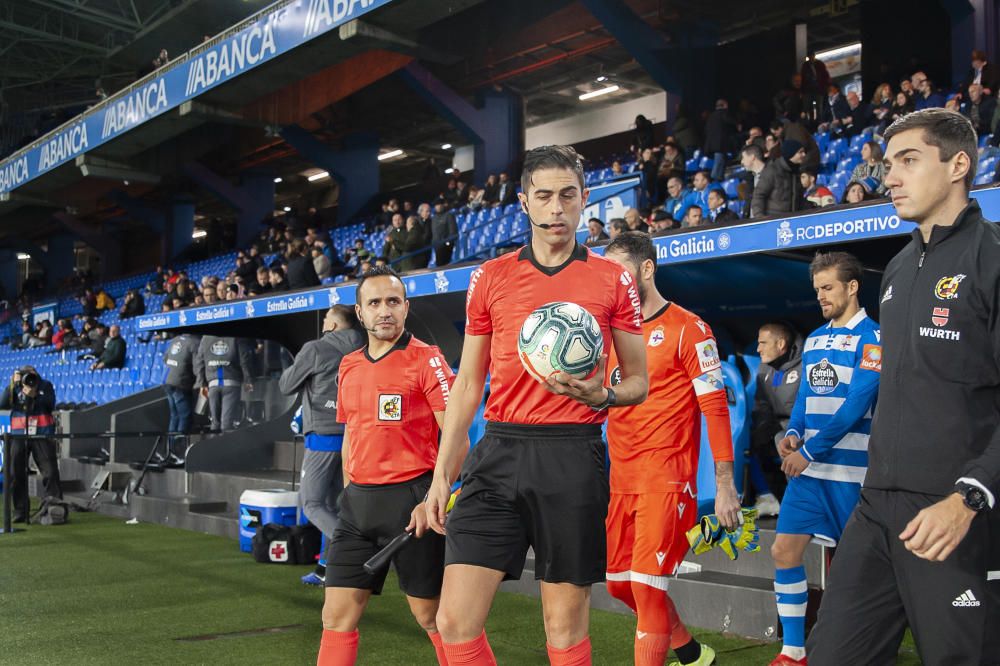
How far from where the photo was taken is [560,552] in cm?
273

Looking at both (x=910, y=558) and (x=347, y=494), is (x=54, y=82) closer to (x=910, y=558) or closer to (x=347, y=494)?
(x=347, y=494)

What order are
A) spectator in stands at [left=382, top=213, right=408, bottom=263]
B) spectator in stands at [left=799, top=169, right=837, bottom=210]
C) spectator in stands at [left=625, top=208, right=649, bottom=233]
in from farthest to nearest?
spectator in stands at [left=382, top=213, right=408, bottom=263] < spectator in stands at [left=625, top=208, right=649, bottom=233] < spectator in stands at [left=799, top=169, right=837, bottom=210]

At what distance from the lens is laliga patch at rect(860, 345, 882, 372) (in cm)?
395

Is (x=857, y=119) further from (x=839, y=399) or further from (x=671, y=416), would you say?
(x=671, y=416)

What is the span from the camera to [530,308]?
2.81 m

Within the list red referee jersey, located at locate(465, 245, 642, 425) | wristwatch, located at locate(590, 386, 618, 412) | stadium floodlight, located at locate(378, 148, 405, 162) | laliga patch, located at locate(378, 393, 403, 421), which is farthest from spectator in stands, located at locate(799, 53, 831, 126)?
stadium floodlight, located at locate(378, 148, 405, 162)

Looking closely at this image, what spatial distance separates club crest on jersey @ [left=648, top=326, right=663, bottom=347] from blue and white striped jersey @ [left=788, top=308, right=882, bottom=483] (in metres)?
0.77

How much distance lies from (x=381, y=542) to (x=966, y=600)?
2165 mm

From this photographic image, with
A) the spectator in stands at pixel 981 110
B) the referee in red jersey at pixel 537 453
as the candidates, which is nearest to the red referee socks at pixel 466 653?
the referee in red jersey at pixel 537 453

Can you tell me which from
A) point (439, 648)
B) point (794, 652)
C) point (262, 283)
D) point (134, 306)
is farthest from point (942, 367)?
point (134, 306)

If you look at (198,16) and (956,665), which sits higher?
(198,16)

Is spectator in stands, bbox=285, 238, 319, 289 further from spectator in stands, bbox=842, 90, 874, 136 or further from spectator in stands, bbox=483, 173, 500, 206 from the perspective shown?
spectator in stands, bbox=842, 90, 874, 136

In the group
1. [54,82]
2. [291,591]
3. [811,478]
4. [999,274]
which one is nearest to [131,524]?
[291,591]

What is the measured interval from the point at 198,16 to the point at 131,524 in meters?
16.4
